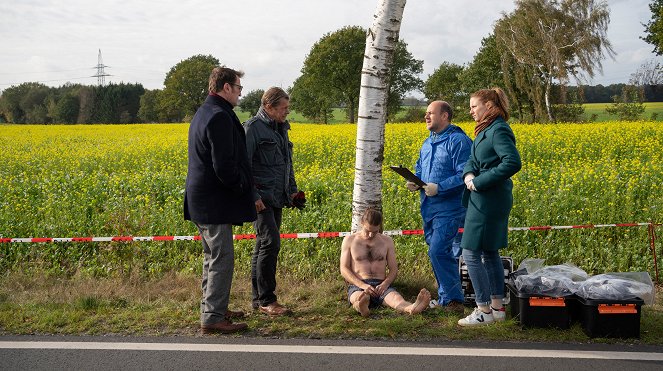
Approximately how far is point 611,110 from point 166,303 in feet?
148

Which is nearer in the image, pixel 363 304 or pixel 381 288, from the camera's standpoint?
pixel 363 304

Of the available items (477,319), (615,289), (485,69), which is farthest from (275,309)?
(485,69)

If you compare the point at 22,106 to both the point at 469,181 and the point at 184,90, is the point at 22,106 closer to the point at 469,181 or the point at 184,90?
the point at 184,90

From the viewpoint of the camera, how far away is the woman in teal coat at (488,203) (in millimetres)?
4891

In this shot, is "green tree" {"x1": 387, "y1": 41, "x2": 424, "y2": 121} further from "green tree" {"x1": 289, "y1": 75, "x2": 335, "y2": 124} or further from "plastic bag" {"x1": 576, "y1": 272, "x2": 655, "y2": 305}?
"plastic bag" {"x1": 576, "y1": 272, "x2": 655, "y2": 305}

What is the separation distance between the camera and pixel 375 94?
591cm

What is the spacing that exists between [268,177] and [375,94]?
4.35ft

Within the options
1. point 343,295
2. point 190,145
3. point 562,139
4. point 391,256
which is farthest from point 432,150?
point 562,139

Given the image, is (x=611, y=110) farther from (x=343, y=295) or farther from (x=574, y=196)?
(x=343, y=295)

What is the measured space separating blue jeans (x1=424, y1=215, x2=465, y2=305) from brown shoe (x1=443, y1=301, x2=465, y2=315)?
0.12 feet

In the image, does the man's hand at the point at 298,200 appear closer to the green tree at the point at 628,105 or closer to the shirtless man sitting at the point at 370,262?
the shirtless man sitting at the point at 370,262

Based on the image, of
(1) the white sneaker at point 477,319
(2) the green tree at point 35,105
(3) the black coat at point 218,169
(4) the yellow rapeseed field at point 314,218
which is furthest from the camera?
(2) the green tree at point 35,105

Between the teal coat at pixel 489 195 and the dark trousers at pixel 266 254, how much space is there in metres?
1.69

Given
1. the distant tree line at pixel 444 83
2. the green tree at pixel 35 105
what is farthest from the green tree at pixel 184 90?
the green tree at pixel 35 105
